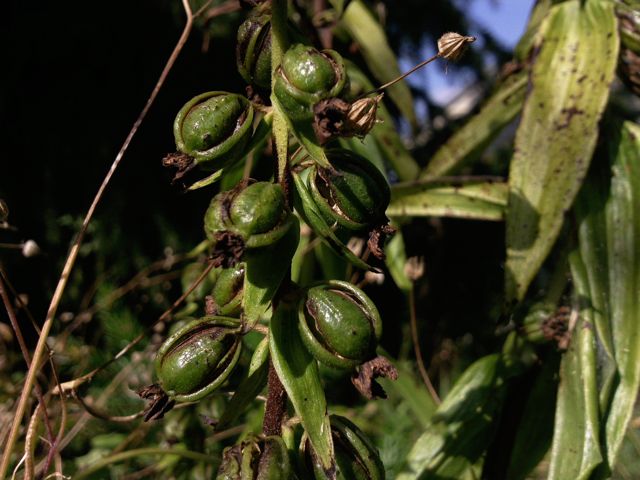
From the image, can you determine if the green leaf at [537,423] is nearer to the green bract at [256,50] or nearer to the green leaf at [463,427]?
the green leaf at [463,427]

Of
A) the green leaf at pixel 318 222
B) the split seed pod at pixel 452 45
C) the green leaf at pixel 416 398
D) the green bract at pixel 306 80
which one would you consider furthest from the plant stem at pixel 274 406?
the green leaf at pixel 416 398

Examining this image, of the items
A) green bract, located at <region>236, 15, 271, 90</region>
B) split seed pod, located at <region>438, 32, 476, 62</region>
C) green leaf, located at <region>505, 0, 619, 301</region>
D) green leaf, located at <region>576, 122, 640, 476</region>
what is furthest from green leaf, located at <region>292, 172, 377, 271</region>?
green leaf, located at <region>576, 122, 640, 476</region>

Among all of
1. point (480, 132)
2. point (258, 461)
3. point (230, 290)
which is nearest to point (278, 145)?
point (230, 290)

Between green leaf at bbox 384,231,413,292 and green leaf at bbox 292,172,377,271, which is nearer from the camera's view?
green leaf at bbox 292,172,377,271

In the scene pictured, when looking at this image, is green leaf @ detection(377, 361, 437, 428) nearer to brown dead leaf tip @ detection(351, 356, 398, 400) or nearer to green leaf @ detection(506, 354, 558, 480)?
green leaf @ detection(506, 354, 558, 480)

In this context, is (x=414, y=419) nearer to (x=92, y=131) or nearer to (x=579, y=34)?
(x=579, y=34)

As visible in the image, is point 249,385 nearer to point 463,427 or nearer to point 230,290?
point 230,290
